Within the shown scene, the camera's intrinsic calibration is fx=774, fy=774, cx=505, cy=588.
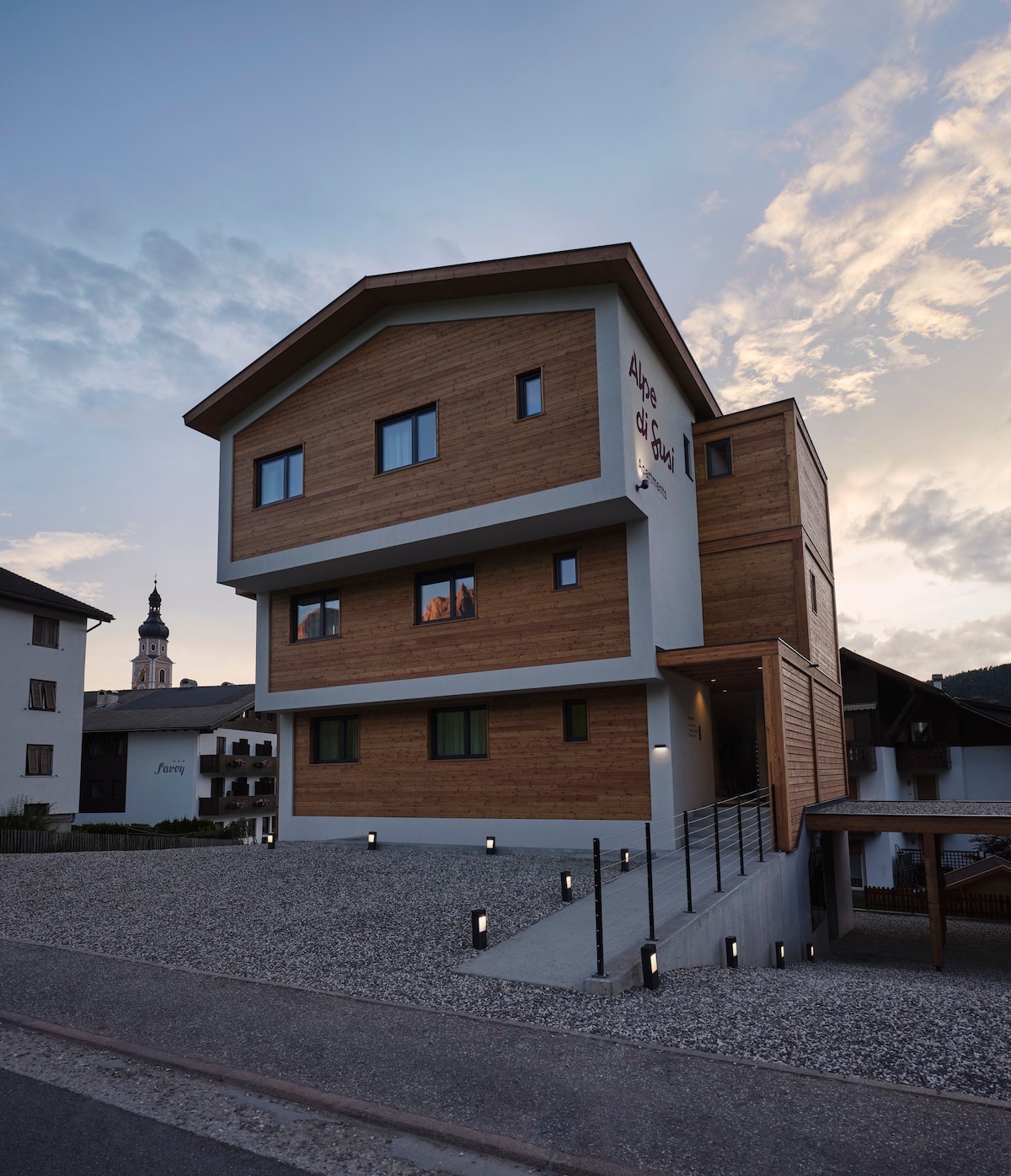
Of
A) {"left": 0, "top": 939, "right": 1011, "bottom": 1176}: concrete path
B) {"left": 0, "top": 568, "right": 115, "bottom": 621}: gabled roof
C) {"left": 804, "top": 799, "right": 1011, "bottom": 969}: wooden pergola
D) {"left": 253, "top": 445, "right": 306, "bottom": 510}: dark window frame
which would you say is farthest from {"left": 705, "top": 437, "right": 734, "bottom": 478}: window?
{"left": 0, "top": 568, "right": 115, "bottom": 621}: gabled roof

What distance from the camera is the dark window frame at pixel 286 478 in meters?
19.0

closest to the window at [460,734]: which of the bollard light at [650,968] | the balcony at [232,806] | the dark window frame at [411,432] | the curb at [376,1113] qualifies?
the dark window frame at [411,432]

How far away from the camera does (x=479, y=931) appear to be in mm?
8414

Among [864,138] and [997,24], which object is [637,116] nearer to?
[864,138]

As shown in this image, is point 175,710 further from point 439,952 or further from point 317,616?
point 439,952

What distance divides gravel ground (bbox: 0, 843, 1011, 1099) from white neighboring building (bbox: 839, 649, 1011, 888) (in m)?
16.4

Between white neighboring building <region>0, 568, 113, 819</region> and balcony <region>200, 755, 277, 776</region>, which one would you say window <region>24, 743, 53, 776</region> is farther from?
balcony <region>200, 755, 277, 776</region>

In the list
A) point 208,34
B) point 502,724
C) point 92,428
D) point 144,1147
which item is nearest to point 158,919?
point 144,1147

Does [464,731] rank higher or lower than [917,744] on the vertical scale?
higher

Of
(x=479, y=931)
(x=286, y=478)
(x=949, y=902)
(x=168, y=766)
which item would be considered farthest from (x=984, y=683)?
(x=479, y=931)

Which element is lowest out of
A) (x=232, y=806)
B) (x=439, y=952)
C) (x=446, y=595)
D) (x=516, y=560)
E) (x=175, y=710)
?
(x=232, y=806)

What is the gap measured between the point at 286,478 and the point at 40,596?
18720 mm

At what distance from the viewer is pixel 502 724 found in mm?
16672

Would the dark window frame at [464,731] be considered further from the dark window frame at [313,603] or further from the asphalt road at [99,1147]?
the asphalt road at [99,1147]
